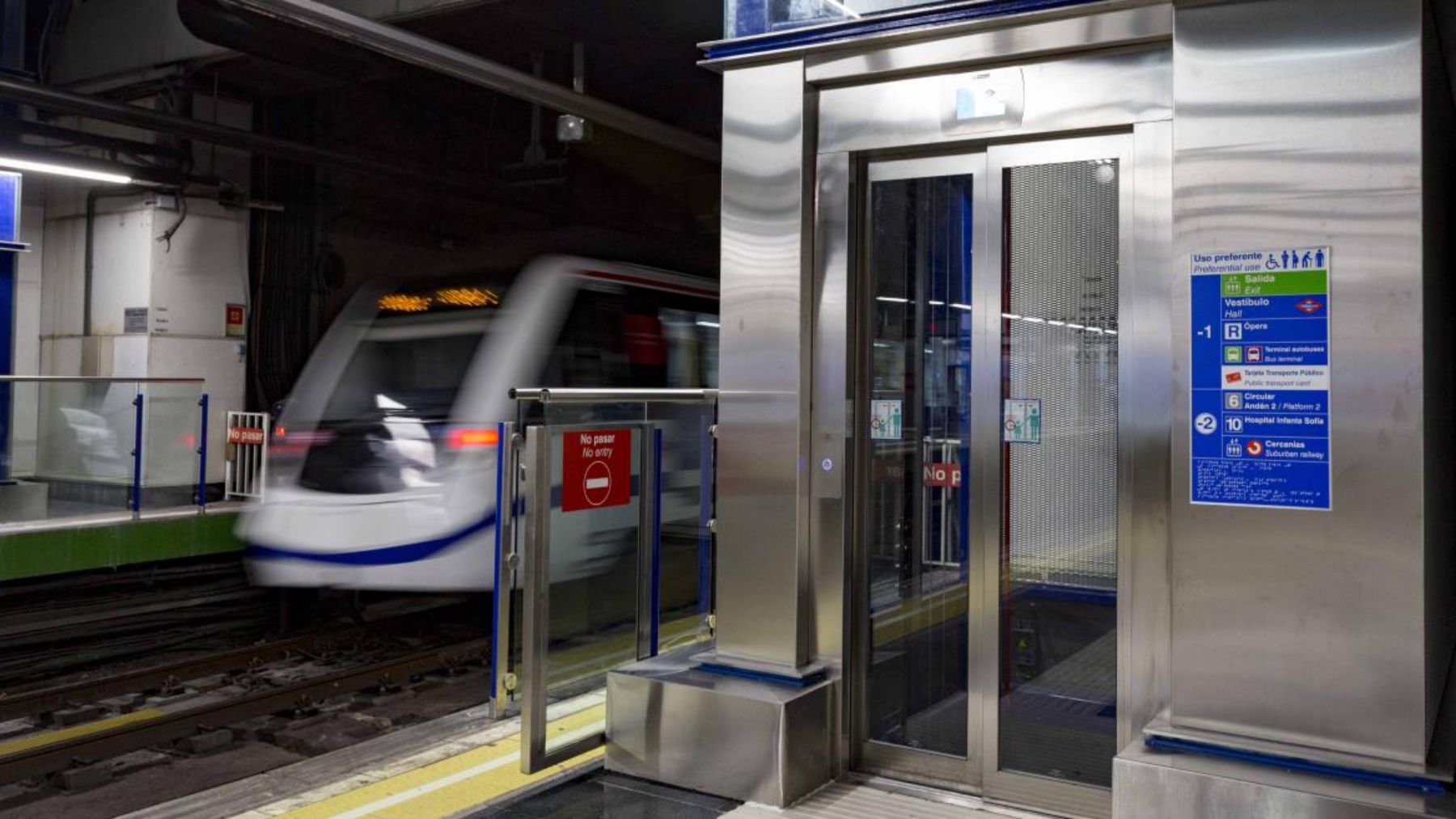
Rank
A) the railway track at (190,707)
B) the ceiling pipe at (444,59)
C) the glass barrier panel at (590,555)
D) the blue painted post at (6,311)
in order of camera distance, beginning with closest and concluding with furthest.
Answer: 1. the glass barrier panel at (590,555)
2. the railway track at (190,707)
3. the ceiling pipe at (444,59)
4. the blue painted post at (6,311)

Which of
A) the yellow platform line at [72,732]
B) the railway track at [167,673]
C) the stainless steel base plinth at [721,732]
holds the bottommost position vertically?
the yellow platform line at [72,732]

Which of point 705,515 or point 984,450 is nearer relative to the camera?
point 984,450

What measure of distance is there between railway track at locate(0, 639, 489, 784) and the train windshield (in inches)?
51.3

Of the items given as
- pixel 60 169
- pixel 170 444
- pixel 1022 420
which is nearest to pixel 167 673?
pixel 170 444

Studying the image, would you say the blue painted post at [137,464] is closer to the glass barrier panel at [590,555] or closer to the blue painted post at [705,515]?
the blue painted post at [705,515]

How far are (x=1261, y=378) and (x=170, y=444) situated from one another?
10.6m

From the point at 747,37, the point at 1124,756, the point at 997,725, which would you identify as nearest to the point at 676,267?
the point at 747,37

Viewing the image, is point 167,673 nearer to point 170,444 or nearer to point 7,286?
point 170,444

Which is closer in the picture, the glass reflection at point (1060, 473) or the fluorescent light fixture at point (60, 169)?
the glass reflection at point (1060, 473)

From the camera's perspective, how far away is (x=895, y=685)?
→ 4500mm

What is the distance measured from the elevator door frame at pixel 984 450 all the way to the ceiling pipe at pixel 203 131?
8.42m

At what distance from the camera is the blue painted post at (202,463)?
11305mm

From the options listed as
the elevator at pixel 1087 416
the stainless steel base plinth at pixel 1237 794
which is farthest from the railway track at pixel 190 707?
the stainless steel base plinth at pixel 1237 794

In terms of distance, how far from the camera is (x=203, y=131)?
11195 mm
